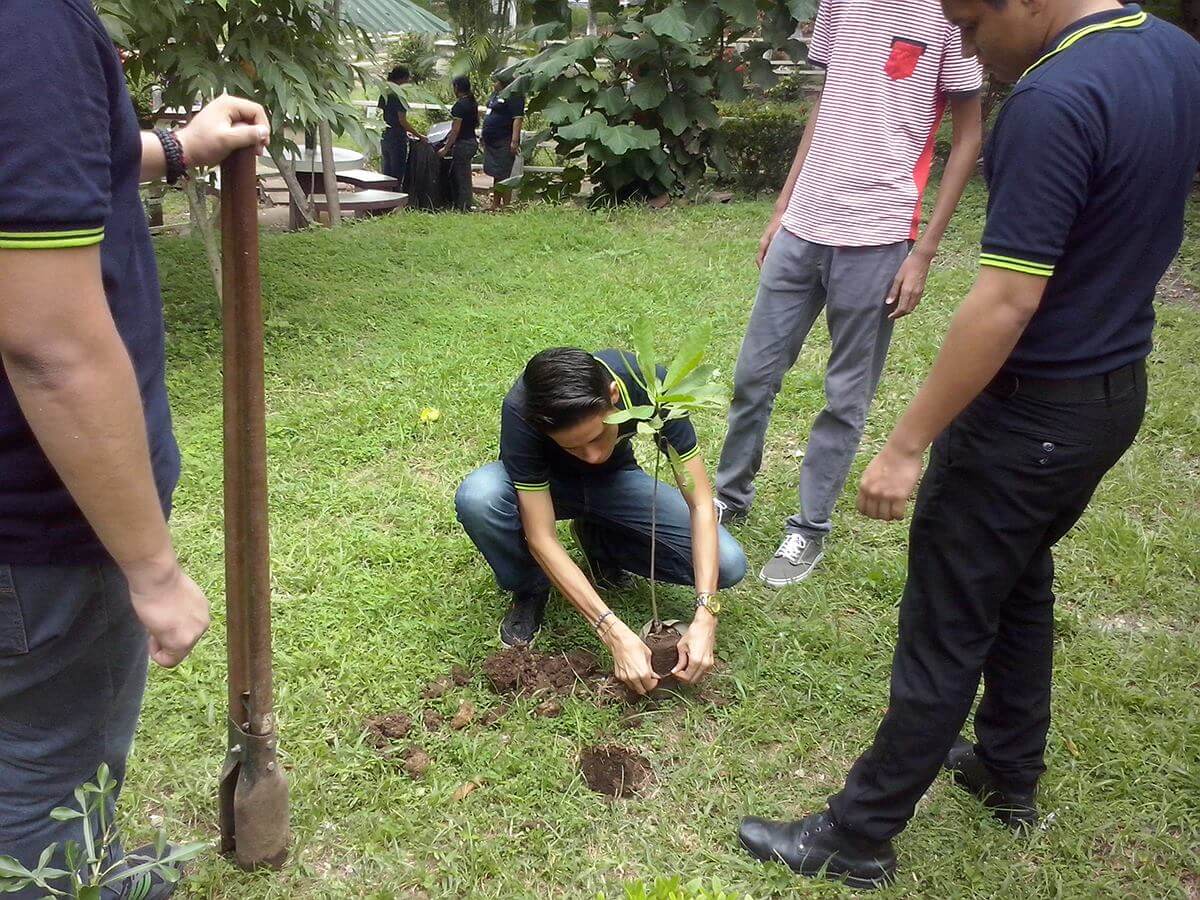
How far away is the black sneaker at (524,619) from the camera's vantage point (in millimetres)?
2973

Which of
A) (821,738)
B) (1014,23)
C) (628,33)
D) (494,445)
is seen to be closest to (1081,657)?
(821,738)

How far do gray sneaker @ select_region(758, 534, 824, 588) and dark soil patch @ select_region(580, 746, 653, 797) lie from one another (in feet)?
3.13

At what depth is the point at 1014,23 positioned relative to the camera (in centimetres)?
173

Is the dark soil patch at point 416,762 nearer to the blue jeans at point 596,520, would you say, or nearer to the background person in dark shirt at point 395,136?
the blue jeans at point 596,520

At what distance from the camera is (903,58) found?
293cm

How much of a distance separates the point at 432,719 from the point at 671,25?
24.2 ft

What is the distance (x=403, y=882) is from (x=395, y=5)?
631 cm

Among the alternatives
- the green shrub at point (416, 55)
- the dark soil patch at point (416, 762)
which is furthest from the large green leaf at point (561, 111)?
the green shrub at point (416, 55)

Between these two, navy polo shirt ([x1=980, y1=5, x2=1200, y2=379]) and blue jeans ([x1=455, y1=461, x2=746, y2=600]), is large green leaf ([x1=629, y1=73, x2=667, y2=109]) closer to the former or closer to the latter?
blue jeans ([x1=455, y1=461, x2=746, y2=600])

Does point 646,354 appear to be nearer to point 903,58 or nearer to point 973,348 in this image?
point 973,348

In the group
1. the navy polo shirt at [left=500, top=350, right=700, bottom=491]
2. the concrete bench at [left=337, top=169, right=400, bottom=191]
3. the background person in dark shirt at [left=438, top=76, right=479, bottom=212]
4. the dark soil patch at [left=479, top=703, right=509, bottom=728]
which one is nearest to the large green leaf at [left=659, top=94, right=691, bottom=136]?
the background person in dark shirt at [left=438, top=76, right=479, bottom=212]

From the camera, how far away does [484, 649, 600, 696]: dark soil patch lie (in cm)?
279

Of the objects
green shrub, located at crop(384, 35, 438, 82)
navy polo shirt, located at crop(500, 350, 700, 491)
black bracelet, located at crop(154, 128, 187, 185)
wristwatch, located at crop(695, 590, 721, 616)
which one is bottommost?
green shrub, located at crop(384, 35, 438, 82)

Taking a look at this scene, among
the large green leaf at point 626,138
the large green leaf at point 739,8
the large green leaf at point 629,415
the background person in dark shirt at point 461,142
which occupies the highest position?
the large green leaf at point 739,8
